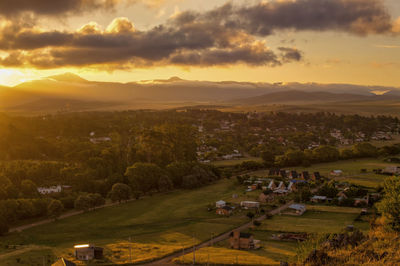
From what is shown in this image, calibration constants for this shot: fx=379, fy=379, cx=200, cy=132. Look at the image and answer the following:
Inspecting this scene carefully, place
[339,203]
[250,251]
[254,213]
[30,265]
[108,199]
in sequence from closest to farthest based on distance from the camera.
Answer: [30,265] < [250,251] < [254,213] < [339,203] < [108,199]

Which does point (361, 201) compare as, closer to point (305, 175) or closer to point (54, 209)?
point (305, 175)

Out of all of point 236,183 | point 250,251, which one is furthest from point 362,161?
point 250,251

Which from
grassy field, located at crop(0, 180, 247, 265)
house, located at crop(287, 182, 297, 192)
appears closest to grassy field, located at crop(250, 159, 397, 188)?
house, located at crop(287, 182, 297, 192)

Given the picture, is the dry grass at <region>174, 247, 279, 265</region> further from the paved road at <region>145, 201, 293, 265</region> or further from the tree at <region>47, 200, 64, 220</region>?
the tree at <region>47, 200, 64, 220</region>

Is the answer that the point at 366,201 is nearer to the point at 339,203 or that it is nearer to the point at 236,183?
the point at 339,203

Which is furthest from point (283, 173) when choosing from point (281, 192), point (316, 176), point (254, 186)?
point (281, 192)
